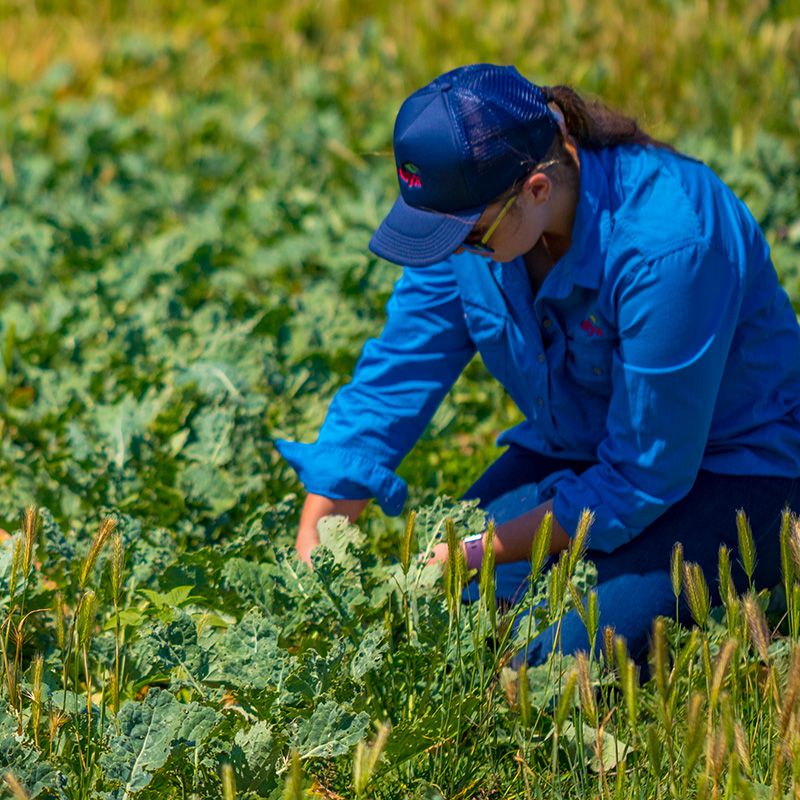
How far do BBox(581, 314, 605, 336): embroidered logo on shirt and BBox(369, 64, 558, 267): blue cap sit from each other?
0.35 m

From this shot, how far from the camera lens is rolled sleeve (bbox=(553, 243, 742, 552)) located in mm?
2270

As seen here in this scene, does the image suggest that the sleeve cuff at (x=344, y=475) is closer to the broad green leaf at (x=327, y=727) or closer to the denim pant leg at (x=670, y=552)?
the denim pant leg at (x=670, y=552)

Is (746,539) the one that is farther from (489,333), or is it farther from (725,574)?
(489,333)

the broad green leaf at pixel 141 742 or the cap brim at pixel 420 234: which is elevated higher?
the cap brim at pixel 420 234

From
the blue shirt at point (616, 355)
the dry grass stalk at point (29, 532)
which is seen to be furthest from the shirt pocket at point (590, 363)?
the dry grass stalk at point (29, 532)

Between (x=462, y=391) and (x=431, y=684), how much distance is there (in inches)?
66.3

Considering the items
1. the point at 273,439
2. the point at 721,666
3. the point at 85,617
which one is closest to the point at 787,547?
the point at 721,666

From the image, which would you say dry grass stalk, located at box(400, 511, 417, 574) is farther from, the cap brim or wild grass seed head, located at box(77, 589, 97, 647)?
the cap brim

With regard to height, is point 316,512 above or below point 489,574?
below

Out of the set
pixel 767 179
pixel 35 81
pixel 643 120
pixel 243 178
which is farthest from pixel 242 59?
pixel 643 120

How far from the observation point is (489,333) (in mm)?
2633

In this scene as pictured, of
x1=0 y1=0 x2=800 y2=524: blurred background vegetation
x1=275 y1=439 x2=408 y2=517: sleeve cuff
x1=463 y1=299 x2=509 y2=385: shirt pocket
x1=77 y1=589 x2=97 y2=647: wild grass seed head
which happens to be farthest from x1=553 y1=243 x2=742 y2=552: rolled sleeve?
x1=77 y1=589 x2=97 y2=647: wild grass seed head

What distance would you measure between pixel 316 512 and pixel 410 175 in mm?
782

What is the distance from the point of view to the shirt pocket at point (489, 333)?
2.61 meters
